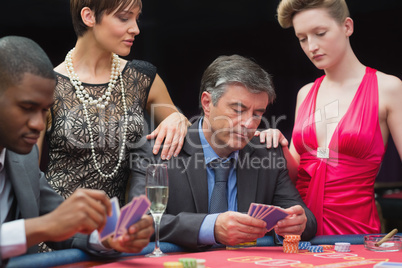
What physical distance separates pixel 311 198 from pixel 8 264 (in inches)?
72.5

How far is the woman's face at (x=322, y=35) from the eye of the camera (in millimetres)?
3096

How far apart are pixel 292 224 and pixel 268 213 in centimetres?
26

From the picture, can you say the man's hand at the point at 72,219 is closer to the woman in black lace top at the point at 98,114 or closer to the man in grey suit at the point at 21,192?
the man in grey suit at the point at 21,192

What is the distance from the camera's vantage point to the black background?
27.0ft

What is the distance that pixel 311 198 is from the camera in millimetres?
3182

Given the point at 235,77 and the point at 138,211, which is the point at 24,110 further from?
the point at 235,77

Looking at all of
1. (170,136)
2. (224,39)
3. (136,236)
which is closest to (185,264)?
(136,236)

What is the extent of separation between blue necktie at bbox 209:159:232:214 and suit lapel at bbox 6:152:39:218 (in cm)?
88

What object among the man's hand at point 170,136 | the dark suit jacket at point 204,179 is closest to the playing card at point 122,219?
the dark suit jacket at point 204,179

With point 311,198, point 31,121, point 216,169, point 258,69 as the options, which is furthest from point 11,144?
point 311,198

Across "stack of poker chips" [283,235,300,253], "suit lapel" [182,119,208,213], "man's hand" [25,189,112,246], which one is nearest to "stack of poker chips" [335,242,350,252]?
"stack of poker chips" [283,235,300,253]

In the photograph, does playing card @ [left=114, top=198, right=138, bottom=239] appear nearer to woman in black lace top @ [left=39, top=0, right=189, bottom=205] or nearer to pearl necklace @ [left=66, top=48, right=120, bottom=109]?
woman in black lace top @ [left=39, top=0, right=189, bottom=205]

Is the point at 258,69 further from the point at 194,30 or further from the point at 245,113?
the point at 194,30

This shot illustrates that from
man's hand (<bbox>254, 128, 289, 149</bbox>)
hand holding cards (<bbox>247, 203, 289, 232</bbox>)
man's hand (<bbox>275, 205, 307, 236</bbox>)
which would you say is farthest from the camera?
man's hand (<bbox>254, 128, 289, 149</bbox>)
